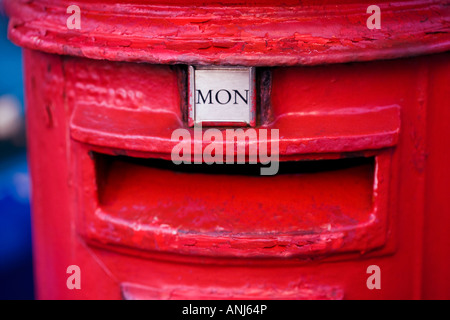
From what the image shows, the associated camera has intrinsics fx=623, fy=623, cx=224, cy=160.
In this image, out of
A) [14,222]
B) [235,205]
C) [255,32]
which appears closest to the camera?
[255,32]

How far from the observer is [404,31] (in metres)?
1.25

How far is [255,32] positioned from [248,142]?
0.22m

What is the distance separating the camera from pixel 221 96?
124 centimetres

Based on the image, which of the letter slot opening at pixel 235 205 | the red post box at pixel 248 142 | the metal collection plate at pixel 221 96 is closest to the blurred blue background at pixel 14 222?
the red post box at pixel 248 142

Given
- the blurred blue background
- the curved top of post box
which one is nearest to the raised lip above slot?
the curved top of post box

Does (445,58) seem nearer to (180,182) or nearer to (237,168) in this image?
(237,168)

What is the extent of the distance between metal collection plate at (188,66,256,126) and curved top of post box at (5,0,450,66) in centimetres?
3

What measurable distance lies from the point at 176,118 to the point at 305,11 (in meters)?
0.34

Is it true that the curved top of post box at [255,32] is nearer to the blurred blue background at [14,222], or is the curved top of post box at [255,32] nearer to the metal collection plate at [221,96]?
the metal collection plate at [221,96]

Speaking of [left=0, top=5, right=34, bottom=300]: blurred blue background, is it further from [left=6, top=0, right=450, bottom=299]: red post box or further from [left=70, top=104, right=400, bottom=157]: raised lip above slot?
[left=70, top=104, right=400, bottom=157]: raised lip above slot

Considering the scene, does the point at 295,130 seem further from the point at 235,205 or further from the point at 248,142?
the point at 235,205

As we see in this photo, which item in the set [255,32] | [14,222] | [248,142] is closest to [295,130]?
[248,142]

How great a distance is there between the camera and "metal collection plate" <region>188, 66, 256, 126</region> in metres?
1.22
